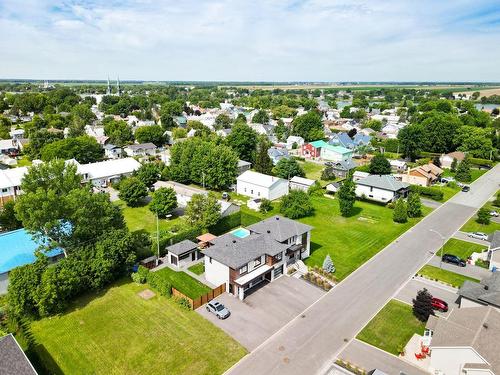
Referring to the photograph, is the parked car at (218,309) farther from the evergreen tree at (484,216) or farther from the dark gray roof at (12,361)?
the evergreen tree at (484,216)

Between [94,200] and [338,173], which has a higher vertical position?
[94,200]

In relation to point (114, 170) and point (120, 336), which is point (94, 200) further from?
point (114, 170)

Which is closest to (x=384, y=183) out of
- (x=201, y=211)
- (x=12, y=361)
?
(x=201, y=211)

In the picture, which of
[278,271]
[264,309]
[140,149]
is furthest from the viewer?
[140,149]

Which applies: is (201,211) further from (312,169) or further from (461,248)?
(312,169)

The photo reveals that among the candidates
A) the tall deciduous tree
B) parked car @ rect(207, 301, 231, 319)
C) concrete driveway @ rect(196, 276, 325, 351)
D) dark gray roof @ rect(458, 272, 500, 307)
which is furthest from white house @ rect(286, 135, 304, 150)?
parked car @ rect(207, 301, 231, 319)

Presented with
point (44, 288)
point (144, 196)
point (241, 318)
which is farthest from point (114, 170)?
point (241, 318)

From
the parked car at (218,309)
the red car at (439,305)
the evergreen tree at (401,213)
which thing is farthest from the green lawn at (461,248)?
the parked car at (218,309)
